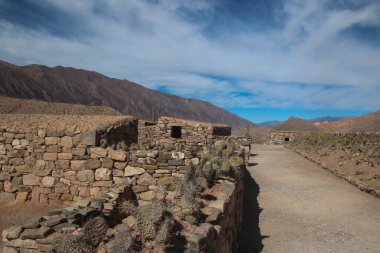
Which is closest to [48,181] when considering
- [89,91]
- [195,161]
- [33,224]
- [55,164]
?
[55,164]

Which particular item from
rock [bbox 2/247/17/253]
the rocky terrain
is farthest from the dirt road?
rock [bbox 2/247/17/253]

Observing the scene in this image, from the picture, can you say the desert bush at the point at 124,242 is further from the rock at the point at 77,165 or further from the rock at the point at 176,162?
the rock at the point at 77,165

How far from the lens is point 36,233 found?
4.04m

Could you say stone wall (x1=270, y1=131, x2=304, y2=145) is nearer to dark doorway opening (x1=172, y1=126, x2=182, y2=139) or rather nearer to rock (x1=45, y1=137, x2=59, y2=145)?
dark doorway opening (x1=172, y1=126, x2=182, y2=139)

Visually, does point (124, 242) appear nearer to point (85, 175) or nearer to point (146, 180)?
point (146, 180)

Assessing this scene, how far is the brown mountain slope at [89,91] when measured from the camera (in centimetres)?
4690

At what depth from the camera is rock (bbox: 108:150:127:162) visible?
692 centimetres

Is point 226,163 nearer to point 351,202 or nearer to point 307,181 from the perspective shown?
point 351,202

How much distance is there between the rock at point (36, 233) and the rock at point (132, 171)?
9.03 ft

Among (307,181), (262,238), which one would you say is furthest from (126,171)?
(307,181)

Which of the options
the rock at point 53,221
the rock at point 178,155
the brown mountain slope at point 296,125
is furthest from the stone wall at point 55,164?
the brown mountain slope at point 296,125

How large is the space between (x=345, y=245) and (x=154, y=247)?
5851 millimetres

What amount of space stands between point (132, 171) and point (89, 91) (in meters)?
67.8

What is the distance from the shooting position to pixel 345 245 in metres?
7.88
